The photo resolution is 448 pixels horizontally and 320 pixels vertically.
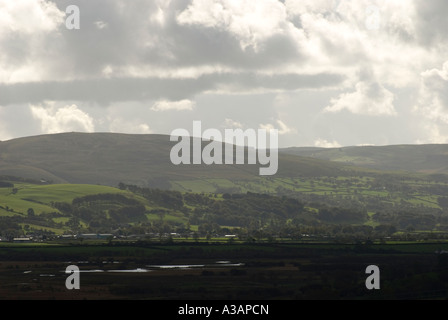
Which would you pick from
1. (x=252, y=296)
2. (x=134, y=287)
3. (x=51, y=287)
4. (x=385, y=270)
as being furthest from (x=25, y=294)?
(x=385, y=270)

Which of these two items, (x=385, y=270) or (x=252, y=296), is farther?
(x=385, y=270)
